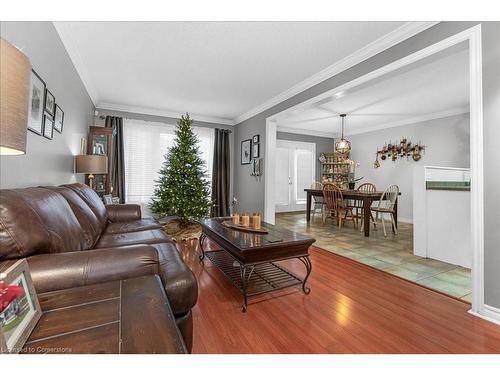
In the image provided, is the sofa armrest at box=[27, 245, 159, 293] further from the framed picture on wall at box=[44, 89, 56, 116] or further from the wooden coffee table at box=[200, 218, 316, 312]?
the framed picture on wall at box=[44, 89, 56, 116]

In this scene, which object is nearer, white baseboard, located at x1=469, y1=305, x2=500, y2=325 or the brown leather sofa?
the brown leather sofa

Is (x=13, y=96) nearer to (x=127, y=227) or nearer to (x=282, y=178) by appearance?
(x=127, y=227)

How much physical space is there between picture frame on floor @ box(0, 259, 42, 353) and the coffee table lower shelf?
1.28m

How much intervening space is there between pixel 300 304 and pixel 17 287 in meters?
1.73

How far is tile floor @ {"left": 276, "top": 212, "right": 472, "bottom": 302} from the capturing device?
2283 mm

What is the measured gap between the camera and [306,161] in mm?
7223

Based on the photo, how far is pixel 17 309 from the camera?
0.67m

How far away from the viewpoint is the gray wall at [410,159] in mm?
4719

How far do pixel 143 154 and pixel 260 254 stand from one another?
4.02 m

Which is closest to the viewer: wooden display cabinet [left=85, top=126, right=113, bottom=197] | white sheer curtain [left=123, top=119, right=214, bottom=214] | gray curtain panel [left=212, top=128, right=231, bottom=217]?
wooden display cabinet [left=85, top=126, right=113, bottom=197]

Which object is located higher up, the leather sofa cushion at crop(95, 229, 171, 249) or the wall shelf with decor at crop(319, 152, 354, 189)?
the wall shelf with decor at crop(319, 152, 354, 189)

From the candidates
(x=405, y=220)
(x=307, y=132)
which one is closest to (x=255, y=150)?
(x=307, y=132)

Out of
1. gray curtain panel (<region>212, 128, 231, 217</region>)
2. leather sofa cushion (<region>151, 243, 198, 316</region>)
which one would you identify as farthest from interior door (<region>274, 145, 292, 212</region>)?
leather sofa cushion (<region>151, 243, 198, 316</region>)
